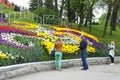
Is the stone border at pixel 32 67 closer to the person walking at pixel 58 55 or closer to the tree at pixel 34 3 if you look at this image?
the person walking at pixel 58 55

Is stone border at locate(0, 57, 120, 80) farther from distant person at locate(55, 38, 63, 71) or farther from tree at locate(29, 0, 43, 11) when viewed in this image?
tree at locate(29, 0, 43, 11)

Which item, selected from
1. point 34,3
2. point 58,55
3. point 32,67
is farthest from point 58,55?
point 34,3

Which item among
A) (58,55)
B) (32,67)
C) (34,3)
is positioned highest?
(34,3)

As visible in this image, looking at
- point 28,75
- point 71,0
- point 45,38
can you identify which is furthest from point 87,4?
point 28,75

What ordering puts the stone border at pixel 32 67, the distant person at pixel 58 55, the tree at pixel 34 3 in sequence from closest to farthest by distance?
1. the stone border at pixel 32 67
2. the distant person at pixel 58 55
3. the tree at pixel 34 3

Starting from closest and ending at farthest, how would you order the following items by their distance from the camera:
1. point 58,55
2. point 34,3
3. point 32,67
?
point 32,67 → point 58,55 → point 34,3

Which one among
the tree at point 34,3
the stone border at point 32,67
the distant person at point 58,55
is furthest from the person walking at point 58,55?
the tree at point 34,3

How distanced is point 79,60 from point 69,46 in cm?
204

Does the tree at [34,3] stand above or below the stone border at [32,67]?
above

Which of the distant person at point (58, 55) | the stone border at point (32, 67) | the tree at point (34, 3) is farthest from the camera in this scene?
the tree at point (34, 3)

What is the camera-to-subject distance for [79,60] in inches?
922

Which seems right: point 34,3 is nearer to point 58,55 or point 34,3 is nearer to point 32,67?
point 58,55

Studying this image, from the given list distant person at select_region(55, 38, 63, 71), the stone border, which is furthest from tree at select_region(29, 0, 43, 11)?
distant person at select_region(55, 38, 63, 71)

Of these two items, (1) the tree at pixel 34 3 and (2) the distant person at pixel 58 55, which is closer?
(2) the distant person at pixel 58 55
